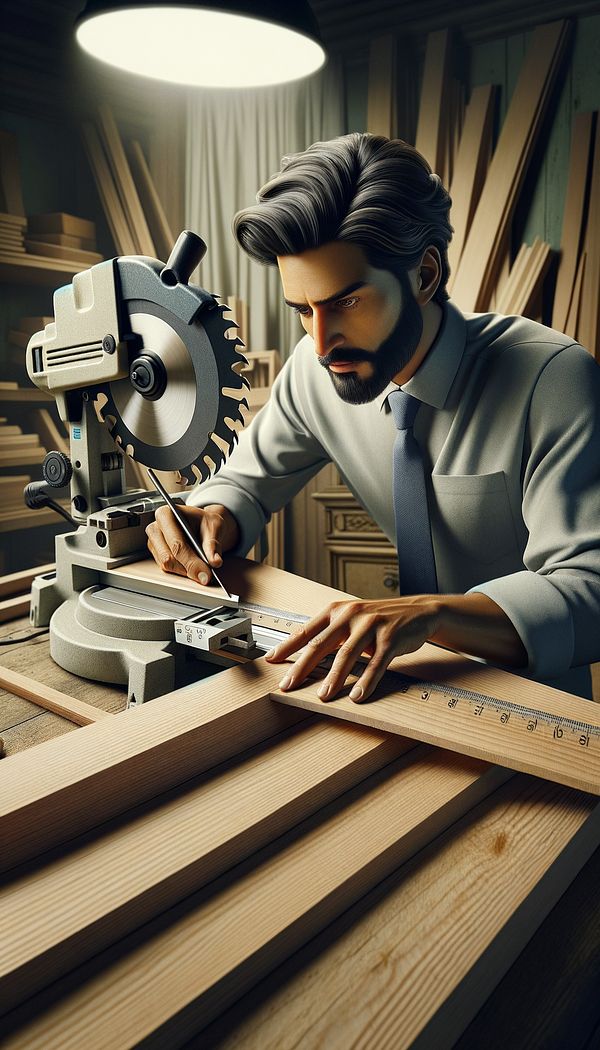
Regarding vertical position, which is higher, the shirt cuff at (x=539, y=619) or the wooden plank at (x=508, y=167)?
the wooden plank at (x=508, y=167)

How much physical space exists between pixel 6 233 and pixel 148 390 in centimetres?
256

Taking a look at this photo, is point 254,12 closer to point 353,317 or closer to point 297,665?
point 353,317

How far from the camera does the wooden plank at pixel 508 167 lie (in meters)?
3.17

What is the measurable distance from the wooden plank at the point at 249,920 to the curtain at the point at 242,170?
3263 mm

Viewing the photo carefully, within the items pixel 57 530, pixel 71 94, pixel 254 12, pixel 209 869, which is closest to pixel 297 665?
pixel 209 869

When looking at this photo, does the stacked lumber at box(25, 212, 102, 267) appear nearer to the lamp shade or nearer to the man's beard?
the lamp shade

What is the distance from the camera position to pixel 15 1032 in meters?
0.62

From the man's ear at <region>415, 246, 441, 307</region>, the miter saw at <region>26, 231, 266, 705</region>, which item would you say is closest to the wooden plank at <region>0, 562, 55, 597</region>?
the miter saw at <region>26, 231, 266, 705</region>

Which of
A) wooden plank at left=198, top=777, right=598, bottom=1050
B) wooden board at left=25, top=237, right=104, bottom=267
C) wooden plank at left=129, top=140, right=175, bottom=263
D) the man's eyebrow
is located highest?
wooden plank at left=129, top=140, right=175, bottom=263

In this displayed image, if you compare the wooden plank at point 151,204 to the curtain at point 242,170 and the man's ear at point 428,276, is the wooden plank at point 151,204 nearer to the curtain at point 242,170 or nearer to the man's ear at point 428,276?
the curtain at point 242,170

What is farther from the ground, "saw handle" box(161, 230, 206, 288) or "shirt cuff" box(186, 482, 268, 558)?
"saw handle" box(161, 230, 206, 288)

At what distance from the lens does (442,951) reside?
0.71 metres

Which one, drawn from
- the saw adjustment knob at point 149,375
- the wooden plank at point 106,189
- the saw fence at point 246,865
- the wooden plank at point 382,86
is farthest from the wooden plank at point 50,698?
the wooden plank at point 106,189

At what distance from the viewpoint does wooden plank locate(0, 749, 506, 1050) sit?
63 centimetres
